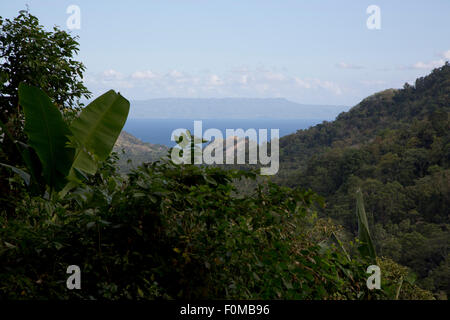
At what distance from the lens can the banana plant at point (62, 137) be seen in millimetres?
2484

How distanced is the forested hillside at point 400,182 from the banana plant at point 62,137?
435 inches

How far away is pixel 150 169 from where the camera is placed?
1.95 metres

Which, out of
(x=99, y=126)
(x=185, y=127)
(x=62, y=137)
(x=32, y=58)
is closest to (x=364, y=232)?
(x=185, y=127)

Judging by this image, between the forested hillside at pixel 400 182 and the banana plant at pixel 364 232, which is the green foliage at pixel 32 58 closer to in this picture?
the banana plant at pixel 364 232

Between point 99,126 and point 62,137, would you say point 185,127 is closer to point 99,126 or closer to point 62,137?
point 99,126

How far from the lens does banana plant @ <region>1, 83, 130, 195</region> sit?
8.15ft

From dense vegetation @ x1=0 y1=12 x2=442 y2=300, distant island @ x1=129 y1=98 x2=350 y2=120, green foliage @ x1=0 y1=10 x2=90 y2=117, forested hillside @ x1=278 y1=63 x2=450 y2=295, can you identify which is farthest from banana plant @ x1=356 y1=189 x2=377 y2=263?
distant island @ x1=129 y1=98 x2=350 y2=120

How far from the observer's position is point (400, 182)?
19797mm

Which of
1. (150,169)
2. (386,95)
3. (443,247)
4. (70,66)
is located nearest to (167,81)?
(70,66)

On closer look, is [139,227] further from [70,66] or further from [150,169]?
[70,66]

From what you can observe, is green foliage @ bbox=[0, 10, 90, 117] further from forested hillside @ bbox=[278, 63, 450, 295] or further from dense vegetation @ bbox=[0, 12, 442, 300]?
forested hillside @ bbox=[278, 63, 450, 295]

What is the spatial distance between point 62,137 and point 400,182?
65.1 ft

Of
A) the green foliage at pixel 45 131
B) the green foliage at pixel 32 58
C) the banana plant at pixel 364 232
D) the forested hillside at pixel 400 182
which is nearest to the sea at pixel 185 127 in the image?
the green foliage at pixel 45 131
